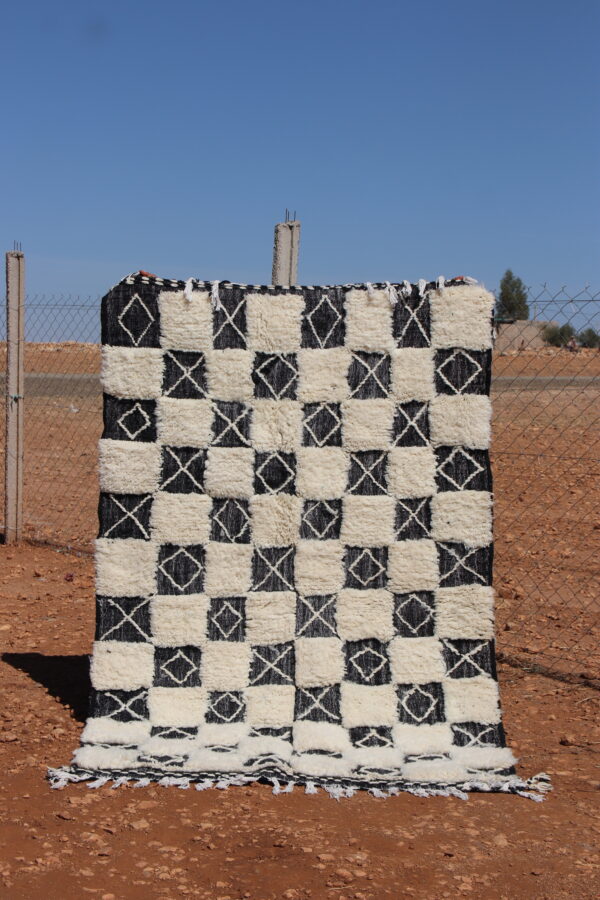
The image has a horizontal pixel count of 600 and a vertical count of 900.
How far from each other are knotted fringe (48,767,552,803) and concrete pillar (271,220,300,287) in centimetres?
267

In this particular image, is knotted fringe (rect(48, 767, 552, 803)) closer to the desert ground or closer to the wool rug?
the desert ground

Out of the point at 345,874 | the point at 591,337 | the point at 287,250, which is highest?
the point at 591,337

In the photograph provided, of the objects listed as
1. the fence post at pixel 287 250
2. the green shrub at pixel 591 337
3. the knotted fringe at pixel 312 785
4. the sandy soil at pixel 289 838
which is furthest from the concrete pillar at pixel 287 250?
the knotted fringe at pixel 312 785

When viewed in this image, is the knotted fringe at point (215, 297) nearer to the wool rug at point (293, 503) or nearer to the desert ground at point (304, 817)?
the wool rug at point (293, 503)

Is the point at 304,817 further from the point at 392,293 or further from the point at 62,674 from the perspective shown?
the point at 392,293

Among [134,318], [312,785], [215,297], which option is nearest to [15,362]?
[134,318]

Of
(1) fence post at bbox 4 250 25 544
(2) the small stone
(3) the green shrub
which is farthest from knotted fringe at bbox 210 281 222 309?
(1) fence post at bbox 4 250 25 544

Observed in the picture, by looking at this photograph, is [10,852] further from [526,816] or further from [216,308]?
[216,308]

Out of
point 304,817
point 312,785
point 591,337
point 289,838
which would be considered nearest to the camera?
point 289,838

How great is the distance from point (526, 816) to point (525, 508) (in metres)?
4.63

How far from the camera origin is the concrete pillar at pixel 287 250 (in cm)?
501

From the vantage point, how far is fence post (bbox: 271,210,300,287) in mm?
5008

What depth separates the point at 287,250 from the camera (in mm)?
5043

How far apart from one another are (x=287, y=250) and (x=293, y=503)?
6.02ft
